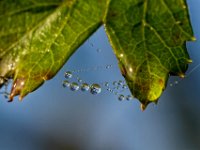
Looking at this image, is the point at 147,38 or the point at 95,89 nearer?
the point at 147,38

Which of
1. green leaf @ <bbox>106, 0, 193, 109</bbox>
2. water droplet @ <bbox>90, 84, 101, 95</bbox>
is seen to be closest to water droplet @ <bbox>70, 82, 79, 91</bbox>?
water droplet @ <bbox>90, 84, 101, 95</bbox>

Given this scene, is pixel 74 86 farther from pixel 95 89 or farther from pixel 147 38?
pixel 147 38

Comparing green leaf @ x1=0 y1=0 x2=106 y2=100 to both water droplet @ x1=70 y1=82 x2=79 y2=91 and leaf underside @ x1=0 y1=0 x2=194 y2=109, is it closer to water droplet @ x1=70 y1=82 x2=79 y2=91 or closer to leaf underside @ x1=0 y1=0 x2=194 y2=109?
leaf underside @ x1=0 y1=0 x2=194 y2=109

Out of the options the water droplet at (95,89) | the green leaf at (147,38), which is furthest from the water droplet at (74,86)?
the green leaf at (147,38)

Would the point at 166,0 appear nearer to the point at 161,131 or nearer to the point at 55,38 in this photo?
the point at 55,38

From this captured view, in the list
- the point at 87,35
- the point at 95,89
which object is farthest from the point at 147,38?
the point at 95,89

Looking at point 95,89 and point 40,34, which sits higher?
point 40,34

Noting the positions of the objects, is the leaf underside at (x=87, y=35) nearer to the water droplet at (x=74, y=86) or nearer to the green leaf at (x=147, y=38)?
the green leaf at (x=147, y=38)

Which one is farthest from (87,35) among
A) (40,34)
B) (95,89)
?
(95,89)
